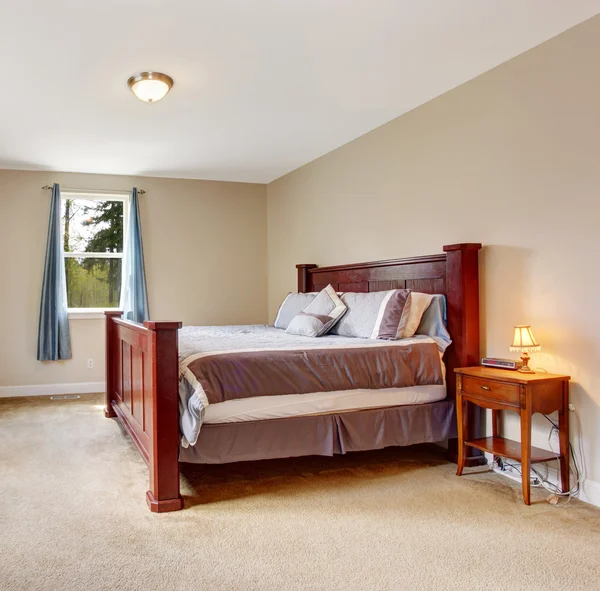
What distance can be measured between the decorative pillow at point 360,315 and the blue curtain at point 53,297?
3.12m

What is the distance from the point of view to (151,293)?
595cm

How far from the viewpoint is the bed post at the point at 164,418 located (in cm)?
253

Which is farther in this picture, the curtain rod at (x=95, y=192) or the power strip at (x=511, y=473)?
the curtain rod at (x=95, y=192)

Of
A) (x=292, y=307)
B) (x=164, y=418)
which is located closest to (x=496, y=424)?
(x=164, y=418)

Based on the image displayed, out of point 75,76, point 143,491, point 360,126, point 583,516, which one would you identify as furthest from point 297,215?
point 583,516

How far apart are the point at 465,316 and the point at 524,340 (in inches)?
19.6

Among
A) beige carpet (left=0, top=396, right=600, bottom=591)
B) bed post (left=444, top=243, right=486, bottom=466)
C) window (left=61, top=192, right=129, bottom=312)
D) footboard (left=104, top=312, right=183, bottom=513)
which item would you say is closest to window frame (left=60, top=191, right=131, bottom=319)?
window (left=61, top=192, right=129, bottom=312)

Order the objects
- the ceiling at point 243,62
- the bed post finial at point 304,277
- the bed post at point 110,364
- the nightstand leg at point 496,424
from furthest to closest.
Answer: the bed post finial at point 304,277 → the bed post at point 110,364 → the nightstand leg at point 496,424 → the ceiling at point 243,62

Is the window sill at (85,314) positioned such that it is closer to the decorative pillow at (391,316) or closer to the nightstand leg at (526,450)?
the decorative pillow at (391,316)

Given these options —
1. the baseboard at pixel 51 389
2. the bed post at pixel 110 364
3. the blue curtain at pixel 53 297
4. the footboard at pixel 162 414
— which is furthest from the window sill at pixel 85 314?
the footboard at pixel 162 414

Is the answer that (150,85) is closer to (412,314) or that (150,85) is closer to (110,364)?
(412,314)

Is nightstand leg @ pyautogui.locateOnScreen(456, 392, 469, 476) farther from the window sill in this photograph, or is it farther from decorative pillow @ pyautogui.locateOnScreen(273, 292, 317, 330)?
the window sill

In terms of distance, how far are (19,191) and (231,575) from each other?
490 centimetres

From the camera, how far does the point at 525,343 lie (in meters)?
2.76
